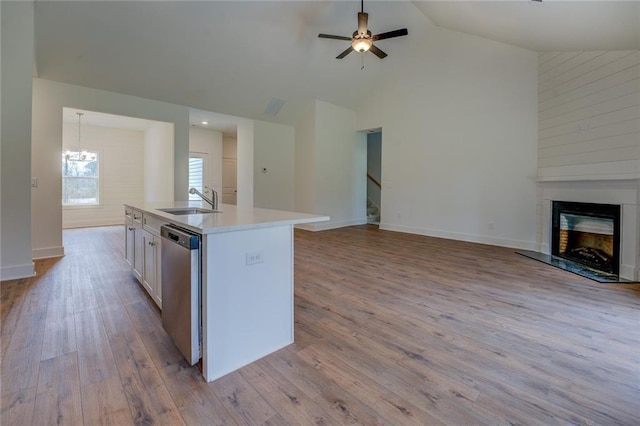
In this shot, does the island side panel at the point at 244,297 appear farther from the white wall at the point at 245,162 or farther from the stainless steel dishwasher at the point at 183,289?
the white wall at the point at 245,162

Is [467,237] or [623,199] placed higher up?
[623,199]

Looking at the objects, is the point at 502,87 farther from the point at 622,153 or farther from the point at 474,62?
the point at 622,153

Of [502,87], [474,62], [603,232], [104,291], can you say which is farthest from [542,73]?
[104,291]

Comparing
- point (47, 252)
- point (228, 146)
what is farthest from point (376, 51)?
point (228, 146)

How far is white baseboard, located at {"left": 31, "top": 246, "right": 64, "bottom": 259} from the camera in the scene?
4.19 meters

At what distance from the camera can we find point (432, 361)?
5.74ft

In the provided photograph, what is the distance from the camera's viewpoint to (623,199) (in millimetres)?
3383

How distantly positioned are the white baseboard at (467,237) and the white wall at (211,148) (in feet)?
17.2

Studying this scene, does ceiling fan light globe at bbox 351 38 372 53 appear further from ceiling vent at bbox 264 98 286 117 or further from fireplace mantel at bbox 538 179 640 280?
fireplace mantel at bbox 538 179 640 280

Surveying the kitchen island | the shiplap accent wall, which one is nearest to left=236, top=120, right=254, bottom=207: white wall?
the kitchen island

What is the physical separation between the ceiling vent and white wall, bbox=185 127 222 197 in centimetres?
273

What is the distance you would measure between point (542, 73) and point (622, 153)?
1805mm

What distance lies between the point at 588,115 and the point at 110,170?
10138 mm

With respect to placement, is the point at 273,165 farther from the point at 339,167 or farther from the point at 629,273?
the point at 629,273
